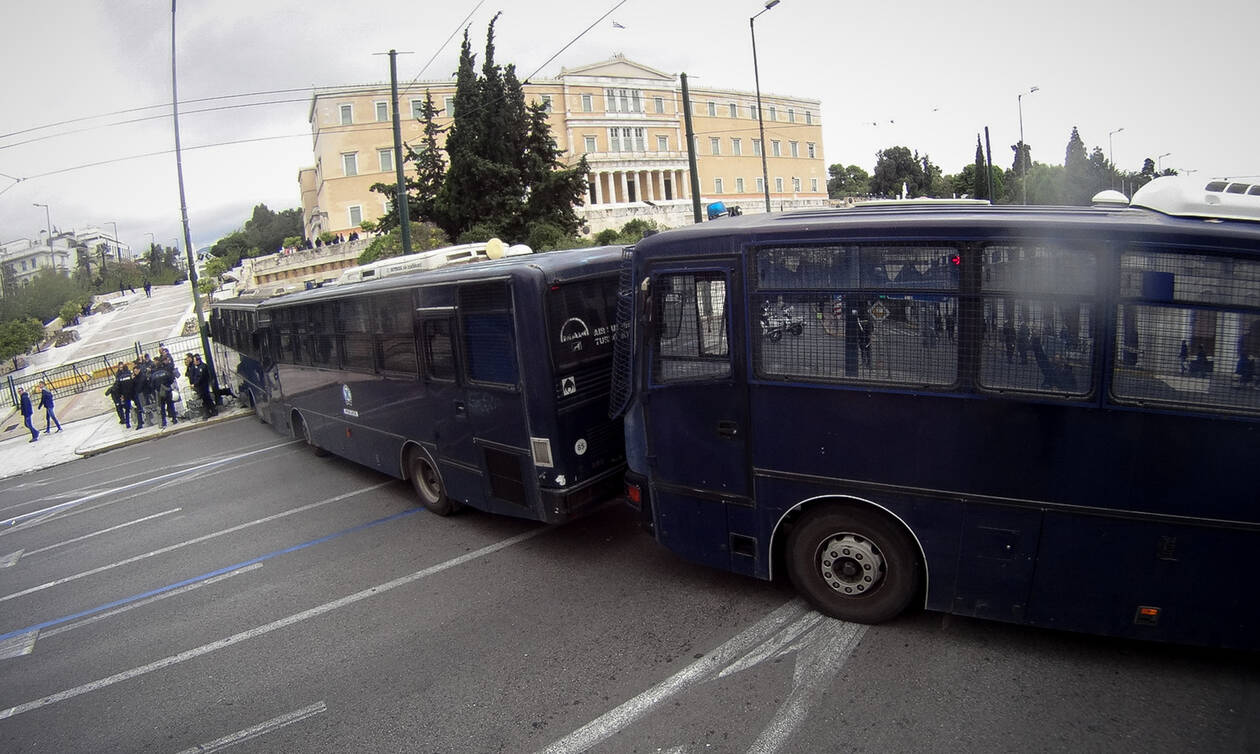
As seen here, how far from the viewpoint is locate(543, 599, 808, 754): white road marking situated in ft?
13.3

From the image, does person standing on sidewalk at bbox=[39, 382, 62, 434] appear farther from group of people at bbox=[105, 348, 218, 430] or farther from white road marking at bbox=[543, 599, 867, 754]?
white road marking at bbox=[543, 599, 867, 754]

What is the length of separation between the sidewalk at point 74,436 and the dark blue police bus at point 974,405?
1912cm

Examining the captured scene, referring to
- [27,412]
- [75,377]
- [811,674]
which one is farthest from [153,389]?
[811,674]

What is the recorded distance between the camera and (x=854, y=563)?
4938 mm

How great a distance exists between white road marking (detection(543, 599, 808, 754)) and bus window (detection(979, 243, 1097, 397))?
2234 millimetres

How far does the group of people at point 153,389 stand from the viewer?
67.1 ft

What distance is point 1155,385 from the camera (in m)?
3.89

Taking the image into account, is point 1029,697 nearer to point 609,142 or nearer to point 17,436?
point 17,436

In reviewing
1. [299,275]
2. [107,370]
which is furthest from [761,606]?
[299,275]

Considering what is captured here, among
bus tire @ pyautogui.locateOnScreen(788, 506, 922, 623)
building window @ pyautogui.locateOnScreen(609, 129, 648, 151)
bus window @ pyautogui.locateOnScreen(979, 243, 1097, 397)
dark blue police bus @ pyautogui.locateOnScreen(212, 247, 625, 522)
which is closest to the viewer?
bus window @ pyautogui.locateOnScreen(979, 243, 1097, 397)

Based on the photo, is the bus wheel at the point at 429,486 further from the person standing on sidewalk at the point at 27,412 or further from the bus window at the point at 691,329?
the person standing on sidewalk at the point at 27,412

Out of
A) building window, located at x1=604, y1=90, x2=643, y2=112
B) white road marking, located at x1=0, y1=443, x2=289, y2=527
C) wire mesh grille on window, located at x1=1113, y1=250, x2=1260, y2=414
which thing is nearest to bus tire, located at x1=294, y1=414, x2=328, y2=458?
white road marking, located at x1=0, y1=443, x2=289, y2=527

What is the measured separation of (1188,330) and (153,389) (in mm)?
23981

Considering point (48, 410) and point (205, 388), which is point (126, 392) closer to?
point (205, 388)
